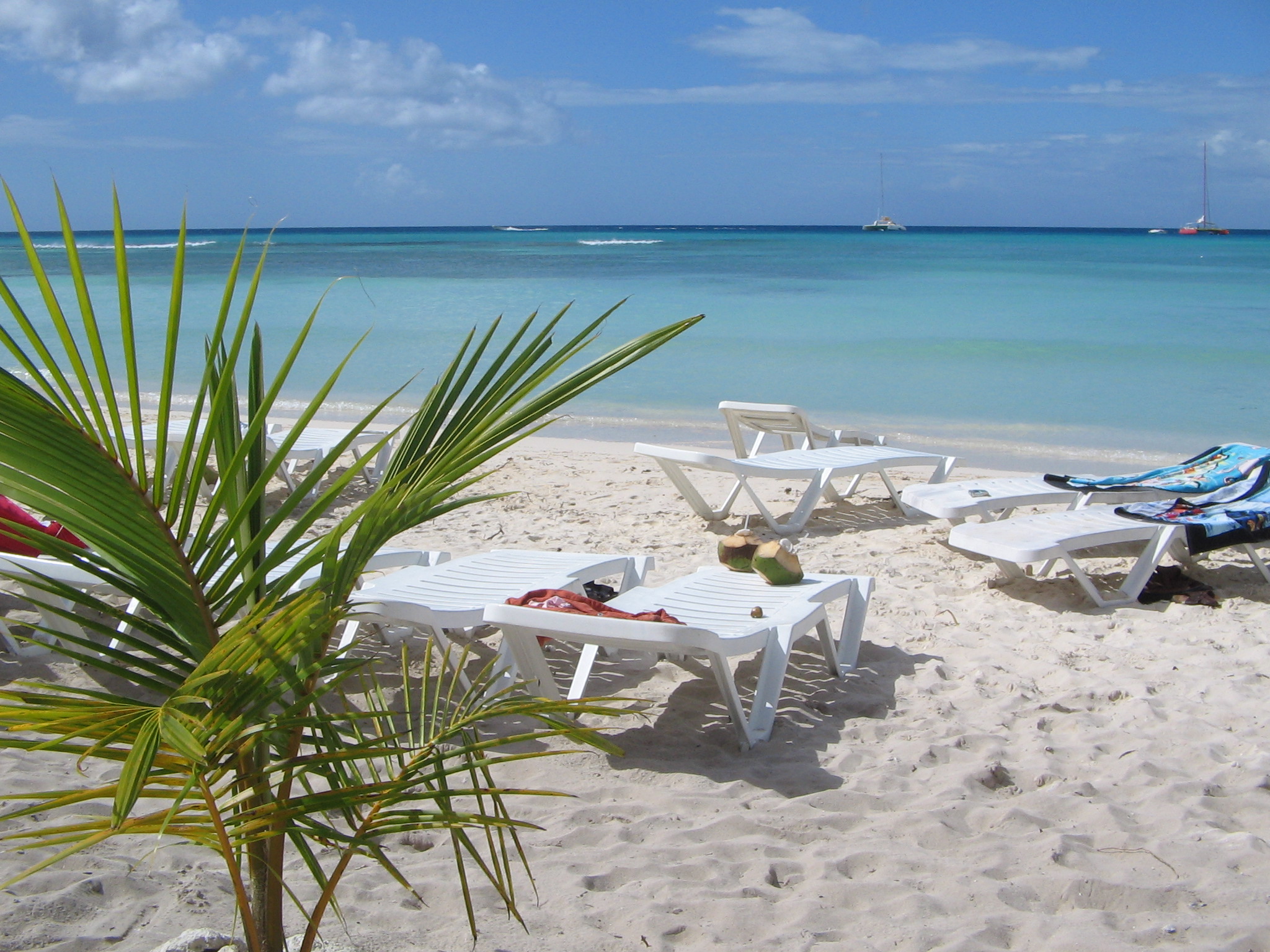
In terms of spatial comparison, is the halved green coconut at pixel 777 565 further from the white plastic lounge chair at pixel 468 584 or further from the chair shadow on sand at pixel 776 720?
the white plastic lounge chair at pixel 468 584

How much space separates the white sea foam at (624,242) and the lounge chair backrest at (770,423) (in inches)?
2347

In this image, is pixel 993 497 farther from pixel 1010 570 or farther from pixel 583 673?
pixel 583 673

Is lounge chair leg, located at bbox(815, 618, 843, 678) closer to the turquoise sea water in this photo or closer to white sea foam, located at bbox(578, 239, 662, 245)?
the turquoise sea water

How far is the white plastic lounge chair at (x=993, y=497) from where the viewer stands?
16.6 ft

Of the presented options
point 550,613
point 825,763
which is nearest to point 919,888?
point 825,763

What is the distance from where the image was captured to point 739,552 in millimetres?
4156

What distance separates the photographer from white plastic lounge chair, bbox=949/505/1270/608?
173 inches

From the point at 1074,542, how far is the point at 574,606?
92.3 inches

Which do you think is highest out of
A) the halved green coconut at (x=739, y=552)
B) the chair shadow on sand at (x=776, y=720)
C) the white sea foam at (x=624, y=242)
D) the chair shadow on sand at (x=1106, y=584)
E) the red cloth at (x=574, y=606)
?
the white sea foam at (x=624, y=242)

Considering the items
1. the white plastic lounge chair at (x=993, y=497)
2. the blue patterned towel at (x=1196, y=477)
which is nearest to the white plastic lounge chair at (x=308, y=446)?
the white plastic lounge chair at (x=993, y=497)

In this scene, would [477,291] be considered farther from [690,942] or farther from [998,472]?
[690,942]

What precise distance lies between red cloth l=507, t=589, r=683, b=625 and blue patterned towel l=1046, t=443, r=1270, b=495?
10.1ft

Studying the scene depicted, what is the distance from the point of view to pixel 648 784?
9.67 feet

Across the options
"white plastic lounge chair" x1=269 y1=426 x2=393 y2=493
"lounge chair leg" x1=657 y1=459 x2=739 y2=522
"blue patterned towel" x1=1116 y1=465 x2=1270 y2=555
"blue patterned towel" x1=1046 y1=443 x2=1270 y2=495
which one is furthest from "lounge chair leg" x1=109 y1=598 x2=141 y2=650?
"blue patterned towel" x1=1046 y1=443 x2=1270 y2=495
